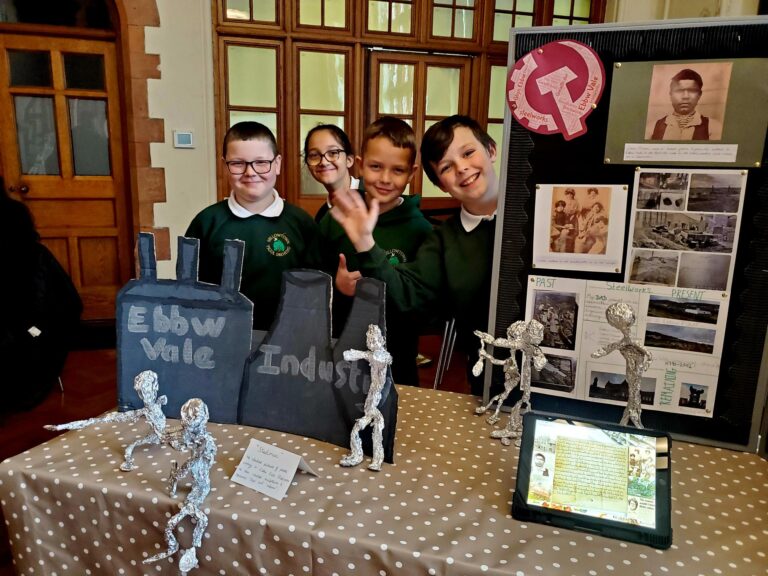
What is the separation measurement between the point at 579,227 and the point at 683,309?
25cm

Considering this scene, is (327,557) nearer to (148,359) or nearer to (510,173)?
(148,359)

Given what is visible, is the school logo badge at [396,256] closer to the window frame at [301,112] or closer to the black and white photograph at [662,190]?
the black and white photograph at [662,190]

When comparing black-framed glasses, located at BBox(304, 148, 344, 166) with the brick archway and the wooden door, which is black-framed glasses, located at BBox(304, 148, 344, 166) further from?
the wooden door

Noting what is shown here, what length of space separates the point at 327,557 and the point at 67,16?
3.82 m

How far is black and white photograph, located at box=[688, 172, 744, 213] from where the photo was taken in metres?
0.98

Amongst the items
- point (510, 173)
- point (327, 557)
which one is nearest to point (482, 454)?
point (327, 557)

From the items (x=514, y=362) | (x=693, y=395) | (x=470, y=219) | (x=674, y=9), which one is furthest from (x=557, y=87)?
(x=674, y=9)

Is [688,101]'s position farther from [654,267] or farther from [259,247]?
[259,247]

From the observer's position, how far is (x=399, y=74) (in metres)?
3.71

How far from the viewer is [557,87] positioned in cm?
106

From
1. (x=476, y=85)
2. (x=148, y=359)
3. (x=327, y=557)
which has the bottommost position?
(x=327, y=557)

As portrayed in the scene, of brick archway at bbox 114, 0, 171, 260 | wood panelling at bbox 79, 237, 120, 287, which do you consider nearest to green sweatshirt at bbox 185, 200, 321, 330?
brick archway at bbox 114, 0, 171, 260

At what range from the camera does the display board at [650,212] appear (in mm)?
975

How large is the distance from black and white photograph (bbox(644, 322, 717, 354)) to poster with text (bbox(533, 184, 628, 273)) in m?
0.14
